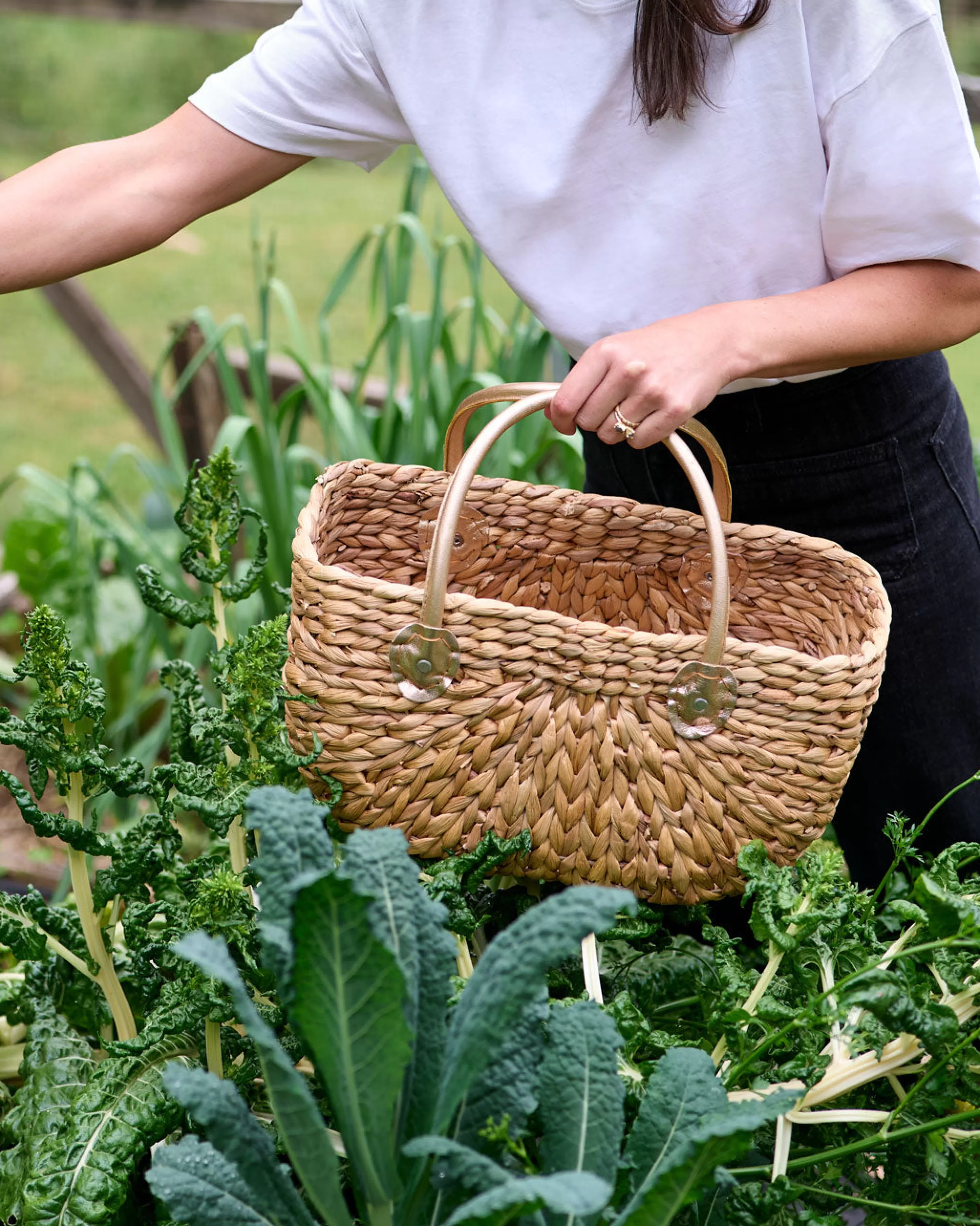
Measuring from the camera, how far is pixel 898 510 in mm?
1132

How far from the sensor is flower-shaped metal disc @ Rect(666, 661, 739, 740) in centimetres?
79

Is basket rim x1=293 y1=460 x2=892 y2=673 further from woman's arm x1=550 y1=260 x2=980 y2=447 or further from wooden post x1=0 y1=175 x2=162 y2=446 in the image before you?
wooden post x1=0 y1=175 x2=162 y2=446

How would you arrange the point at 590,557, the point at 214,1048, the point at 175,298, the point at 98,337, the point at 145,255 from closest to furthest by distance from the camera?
the point at 214,1048, the point at 590,557, the point at 98,337, the point at 175,298, the point at 145,255

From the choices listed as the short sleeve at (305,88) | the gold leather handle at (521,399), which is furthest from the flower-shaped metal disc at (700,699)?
the short sleeve at (305,88)

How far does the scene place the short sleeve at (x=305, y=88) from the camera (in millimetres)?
1050

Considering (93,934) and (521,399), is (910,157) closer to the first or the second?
(521,399)

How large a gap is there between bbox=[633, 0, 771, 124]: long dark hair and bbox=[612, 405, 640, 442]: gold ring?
278mm

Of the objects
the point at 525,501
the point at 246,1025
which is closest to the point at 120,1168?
the point at 246,1025

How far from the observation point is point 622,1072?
29.3 inches

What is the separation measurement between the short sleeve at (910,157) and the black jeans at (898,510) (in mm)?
189

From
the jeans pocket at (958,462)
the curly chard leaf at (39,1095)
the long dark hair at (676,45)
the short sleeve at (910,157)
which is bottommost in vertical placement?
the curly chard leaf at (39,1095)

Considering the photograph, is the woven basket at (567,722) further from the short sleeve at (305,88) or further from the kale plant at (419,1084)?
the short sleeve at (305,88)

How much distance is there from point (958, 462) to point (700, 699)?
0.53 metres

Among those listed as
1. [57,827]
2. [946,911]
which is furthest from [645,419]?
[57,827]
